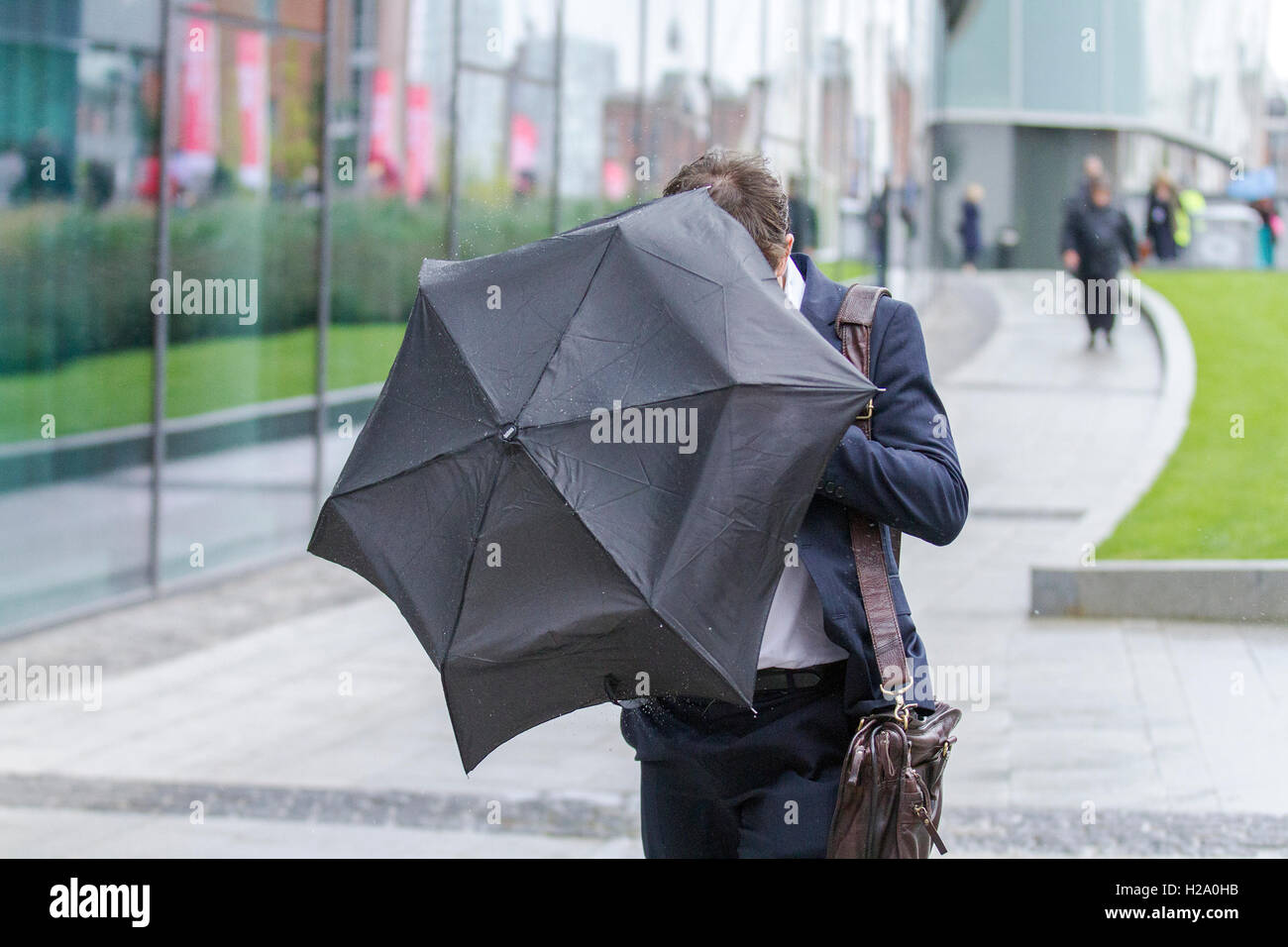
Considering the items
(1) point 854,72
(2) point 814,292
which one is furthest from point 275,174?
(1) point 854,72

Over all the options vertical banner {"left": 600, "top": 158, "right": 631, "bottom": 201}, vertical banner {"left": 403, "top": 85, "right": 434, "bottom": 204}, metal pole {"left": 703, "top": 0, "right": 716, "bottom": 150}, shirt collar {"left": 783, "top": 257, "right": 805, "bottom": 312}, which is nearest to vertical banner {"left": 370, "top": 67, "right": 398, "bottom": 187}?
vertical banner {"left": 403, "top": 85, "right": 434, "bottom": 204}

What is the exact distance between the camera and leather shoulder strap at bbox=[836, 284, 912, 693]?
108 inches

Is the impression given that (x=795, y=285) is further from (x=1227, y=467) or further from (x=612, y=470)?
(x=1227, y=467)

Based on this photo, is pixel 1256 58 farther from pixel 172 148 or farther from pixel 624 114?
pixel 172 148

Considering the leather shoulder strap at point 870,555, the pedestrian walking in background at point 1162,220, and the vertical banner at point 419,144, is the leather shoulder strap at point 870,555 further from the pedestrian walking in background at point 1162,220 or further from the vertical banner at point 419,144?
the pedestrian walking in background at point 1162,220

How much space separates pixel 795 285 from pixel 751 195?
9.7 inches

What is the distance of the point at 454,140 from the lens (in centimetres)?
1254

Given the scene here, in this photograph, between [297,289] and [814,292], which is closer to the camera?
[814,292]

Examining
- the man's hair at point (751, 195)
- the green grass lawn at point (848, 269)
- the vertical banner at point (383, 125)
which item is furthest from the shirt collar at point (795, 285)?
the green grass lawn at point (848, 269)

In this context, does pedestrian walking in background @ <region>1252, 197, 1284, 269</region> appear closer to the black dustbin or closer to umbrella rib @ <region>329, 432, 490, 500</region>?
the black dustbin

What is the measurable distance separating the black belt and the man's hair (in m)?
0.69

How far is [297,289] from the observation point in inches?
439

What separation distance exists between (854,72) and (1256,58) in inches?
893
